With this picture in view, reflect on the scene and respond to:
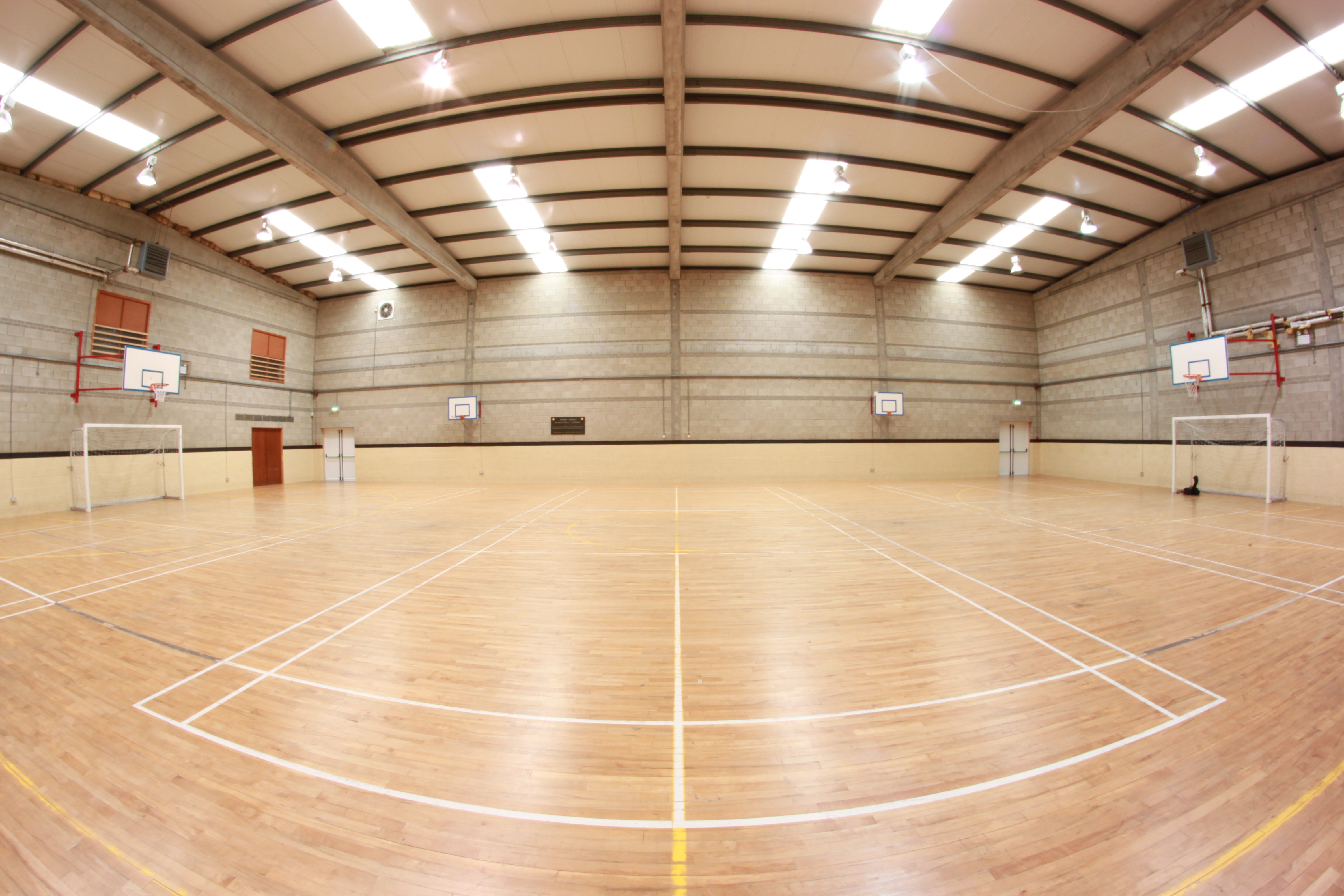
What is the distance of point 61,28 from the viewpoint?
6961mm

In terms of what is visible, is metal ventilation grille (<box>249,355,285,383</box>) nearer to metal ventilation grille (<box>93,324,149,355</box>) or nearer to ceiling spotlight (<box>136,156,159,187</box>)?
metal ventilation grille (<box>93,324,149,355</box>)

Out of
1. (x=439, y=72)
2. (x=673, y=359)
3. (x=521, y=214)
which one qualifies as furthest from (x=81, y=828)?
(x=673, y=359)

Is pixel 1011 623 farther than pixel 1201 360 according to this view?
No

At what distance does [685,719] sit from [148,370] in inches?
680

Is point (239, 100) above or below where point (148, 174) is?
above

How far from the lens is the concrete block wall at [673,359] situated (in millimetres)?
15992

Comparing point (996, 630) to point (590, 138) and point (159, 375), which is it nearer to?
point (590, 138)

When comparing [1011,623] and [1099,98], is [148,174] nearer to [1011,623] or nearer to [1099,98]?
[1011,623]

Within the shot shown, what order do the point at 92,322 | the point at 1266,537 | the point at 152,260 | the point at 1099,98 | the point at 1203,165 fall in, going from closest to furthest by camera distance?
the point at 1266,537 → the point at 1099,98 → the point at 1203,165 → the point at 92,322 → the point at 152,260

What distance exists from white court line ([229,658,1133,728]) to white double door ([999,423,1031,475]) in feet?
59.2

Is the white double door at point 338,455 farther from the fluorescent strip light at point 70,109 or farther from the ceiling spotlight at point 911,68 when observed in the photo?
the ceiling spotlight at point 911,68

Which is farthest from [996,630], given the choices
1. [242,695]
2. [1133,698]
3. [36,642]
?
[36,642]

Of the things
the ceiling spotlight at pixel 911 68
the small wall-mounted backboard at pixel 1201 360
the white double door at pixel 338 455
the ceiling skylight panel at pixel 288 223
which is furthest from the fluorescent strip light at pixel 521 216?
the small wall-mounted backboard at pixel 1201 360

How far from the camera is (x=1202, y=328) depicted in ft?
40.9
